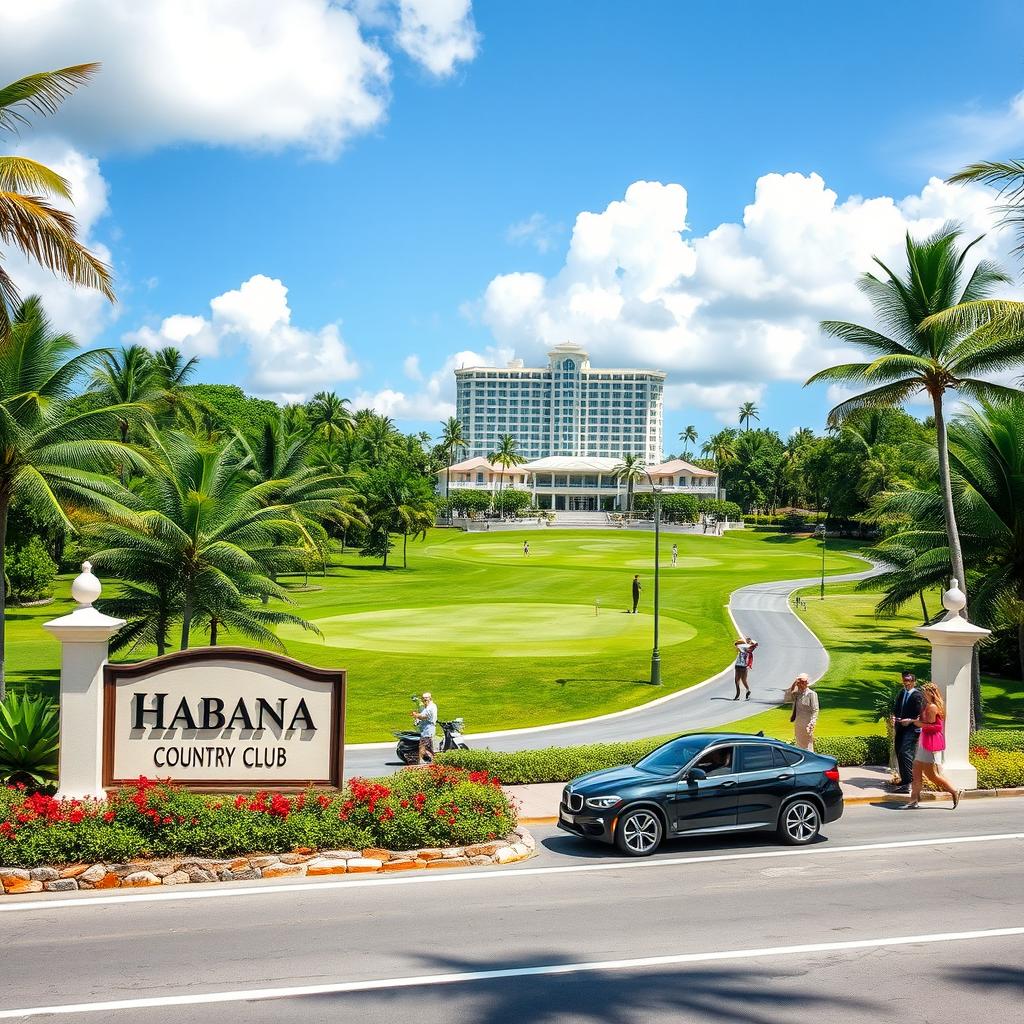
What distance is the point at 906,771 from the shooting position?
55.5ft

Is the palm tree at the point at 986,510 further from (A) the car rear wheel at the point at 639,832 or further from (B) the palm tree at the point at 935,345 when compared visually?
(A) the car rear wheel at the point at 639,832

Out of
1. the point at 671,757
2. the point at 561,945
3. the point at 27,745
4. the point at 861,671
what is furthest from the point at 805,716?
the point at 861,671

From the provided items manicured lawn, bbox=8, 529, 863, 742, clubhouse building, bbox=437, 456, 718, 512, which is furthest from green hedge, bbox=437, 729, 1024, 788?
clubhouse building, bbox=437, 456, 718, 512

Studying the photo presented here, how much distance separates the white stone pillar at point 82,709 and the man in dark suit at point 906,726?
12.7 m

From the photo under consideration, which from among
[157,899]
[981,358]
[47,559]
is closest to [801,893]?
[157,899]

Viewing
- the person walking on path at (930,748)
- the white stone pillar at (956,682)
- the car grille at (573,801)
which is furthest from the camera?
the white stone pillar at (956,682)

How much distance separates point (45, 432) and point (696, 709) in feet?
63.8

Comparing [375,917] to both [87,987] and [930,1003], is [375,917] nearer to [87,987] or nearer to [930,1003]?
[87,987]

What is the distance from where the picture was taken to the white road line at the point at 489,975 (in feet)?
26.9

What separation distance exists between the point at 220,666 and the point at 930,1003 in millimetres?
9453

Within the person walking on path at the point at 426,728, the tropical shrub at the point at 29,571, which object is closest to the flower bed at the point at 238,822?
the person walking on path at the point at 426,728

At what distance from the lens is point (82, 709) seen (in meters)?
12.9

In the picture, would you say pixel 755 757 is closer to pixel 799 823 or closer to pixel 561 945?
pixel 799 823

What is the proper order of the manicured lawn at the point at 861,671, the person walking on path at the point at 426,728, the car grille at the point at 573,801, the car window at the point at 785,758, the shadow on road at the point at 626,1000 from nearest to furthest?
the shadow on road at the point at 626,1000 → the car grille at the point at 573,801 → the car window at the point at 785,758 → the person walking on path at the point at 426,728 → the manicured lawn at the point at 861,671
